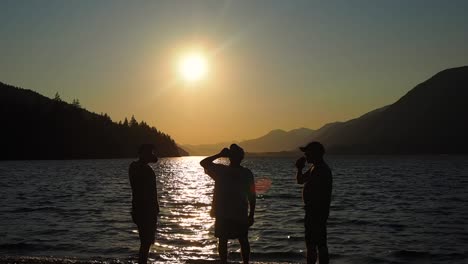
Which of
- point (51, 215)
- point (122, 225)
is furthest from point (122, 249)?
point (51, 215)

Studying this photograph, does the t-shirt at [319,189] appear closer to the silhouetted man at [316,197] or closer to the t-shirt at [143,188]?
the silhouetted man at [316,197]

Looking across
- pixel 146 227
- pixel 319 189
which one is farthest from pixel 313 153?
pixel 146 227

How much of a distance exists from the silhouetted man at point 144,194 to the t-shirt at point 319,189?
3.71 metres

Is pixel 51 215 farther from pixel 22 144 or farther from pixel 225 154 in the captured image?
pixel 22 144

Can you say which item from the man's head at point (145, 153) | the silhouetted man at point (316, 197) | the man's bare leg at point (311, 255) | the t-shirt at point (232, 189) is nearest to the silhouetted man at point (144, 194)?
the man's head at point (145, 153)

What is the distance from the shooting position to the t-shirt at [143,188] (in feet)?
38.4

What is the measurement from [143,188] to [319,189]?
4201 millimetres

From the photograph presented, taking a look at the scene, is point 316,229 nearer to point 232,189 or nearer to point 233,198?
point 233,198

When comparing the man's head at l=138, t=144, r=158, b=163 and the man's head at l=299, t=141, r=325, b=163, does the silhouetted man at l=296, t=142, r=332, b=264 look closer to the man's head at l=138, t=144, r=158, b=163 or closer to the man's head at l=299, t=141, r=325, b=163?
the man's head at l=299, t=141, r=325, b=163

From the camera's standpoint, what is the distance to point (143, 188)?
11766 millimetres

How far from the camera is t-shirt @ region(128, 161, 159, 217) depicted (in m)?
11.7

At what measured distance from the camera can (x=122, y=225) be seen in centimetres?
2633

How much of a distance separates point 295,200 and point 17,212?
920 inches

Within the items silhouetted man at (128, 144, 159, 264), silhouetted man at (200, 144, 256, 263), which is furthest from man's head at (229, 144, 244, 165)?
silhouetted man at (128, 144, 159, 264)
